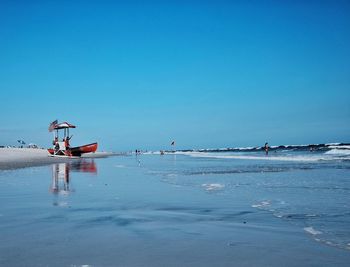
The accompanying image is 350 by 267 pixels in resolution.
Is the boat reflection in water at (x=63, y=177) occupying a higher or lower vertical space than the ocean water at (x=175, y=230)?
higher

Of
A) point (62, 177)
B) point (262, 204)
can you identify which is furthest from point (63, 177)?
point (262, 204)

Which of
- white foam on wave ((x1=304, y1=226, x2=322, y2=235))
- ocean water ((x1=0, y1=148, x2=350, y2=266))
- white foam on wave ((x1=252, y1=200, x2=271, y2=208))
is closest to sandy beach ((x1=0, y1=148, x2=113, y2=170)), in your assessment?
ocean water ((x1=0, y1=148, x2=350, y2=266))

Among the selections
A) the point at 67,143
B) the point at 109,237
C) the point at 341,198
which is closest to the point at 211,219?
the point at 109,237

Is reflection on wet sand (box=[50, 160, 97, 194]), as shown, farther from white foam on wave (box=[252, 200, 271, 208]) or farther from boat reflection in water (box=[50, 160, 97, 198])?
white foam on wave (box=[252, 200, 271, 208])

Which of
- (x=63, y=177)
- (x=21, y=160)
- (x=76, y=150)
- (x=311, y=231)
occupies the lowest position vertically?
(x=311, y=231)

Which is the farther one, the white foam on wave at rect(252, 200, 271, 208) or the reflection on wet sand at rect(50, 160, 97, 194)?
the reflection on wet sand at rect(50, 160, 97, 194)

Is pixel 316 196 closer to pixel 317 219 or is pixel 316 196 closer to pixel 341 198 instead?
pixel 341 198

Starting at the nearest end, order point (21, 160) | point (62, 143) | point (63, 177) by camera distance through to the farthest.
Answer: point (63, 177), point (21, 160), point (62, 143)

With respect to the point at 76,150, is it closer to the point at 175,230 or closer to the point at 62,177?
the point at 62,177

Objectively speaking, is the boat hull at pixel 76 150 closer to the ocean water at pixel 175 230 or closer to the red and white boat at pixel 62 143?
the red and white boat at pixel 62 143

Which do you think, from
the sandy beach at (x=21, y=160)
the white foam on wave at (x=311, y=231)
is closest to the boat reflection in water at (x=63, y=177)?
the sandy beach at (x=21, y=160)

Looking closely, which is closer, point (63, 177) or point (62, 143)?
point (63, 177)

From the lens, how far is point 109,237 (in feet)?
16.9

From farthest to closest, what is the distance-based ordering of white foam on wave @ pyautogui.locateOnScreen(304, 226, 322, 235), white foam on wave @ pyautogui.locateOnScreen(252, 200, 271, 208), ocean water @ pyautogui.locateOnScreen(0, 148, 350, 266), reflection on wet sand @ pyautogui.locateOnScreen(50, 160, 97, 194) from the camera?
reflection on wet sand @ pyautogui.locateOnScreen(50, 160, 97, 194) → white foam on wave @ pyautogui.locateOnScreen(252, 200, 271, 208) → white foam on wave @ pyautogui.locateOnScreen(304, 226, 322, 235) → ocean water @ pyautogui.locateOnScreen(0, 148, 350, 266)
